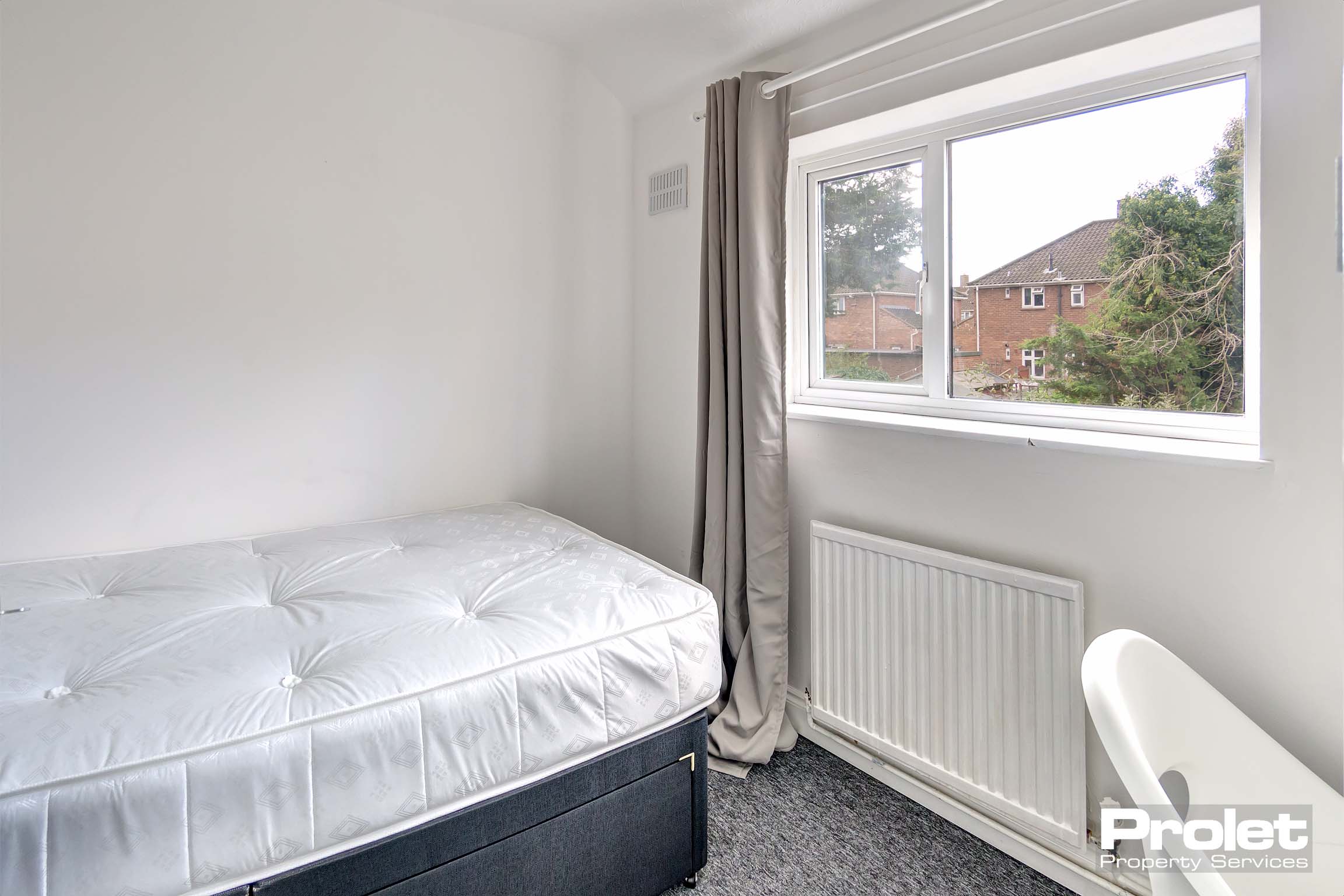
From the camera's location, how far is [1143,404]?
180 centimetres

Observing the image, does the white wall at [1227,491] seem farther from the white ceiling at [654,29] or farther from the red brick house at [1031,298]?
the red brick house at [1031,298]

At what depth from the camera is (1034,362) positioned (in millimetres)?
2010

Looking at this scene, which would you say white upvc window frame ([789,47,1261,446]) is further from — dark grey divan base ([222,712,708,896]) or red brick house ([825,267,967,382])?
dark grey divan base ([222,712,708,896])

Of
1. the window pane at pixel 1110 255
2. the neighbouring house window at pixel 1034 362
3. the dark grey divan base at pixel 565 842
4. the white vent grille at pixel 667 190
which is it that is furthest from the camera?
the white vent grille at pixel 667 190

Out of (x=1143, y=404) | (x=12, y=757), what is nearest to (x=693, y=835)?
(x=12, y=757)

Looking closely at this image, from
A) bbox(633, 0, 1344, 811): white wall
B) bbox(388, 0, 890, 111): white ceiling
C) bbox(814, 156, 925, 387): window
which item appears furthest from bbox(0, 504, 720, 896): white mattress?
bbox(388, 0, 890, 111): white ceiling

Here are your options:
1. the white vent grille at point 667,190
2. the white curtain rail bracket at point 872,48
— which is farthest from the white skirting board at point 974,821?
the white curtain rail bracket at point 872,48

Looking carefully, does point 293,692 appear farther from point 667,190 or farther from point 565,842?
point 667,190

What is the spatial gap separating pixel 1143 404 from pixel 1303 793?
2.94ft

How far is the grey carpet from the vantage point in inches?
69.1

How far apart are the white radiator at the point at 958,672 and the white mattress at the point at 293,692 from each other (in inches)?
21.3

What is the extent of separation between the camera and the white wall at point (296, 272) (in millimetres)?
2029

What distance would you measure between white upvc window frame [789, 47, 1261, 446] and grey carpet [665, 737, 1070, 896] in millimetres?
1064
